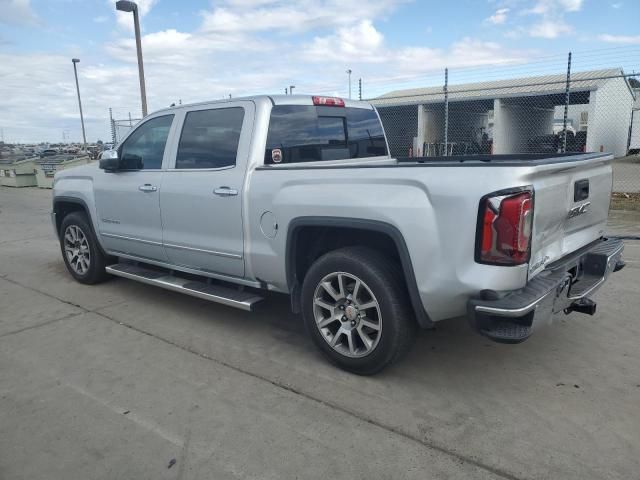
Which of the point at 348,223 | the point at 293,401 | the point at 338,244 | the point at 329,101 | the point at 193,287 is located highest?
the point at 329,101

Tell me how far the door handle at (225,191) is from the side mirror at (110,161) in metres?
1.53

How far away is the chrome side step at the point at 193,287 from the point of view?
411 centimetres

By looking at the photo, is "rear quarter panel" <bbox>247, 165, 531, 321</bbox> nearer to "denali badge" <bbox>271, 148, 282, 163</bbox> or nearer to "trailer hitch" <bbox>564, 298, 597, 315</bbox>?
"denali badge" <bbox>271, 148, 282, 163</bbox>

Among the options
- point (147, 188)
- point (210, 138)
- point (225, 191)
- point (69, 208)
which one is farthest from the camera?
point (69, 208)

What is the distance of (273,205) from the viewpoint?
3822 millimetres

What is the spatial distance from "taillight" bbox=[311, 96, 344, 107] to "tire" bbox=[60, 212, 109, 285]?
297cm

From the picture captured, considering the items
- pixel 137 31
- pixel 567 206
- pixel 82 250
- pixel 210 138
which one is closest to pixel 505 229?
pixel 567 206

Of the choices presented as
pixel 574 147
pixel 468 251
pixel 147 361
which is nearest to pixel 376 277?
pixel 468 251

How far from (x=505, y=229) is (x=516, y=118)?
1181 inches

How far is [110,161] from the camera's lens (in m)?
5.13

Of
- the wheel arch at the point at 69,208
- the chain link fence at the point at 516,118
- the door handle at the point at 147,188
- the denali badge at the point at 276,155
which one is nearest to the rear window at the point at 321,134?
the denali badge at the point at 276,155

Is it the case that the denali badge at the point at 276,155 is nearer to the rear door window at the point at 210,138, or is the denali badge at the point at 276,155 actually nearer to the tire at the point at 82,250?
the rear door window at the point at 210,138

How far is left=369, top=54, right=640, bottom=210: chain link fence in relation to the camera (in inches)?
995

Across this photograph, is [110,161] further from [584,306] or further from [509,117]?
[509,117]
